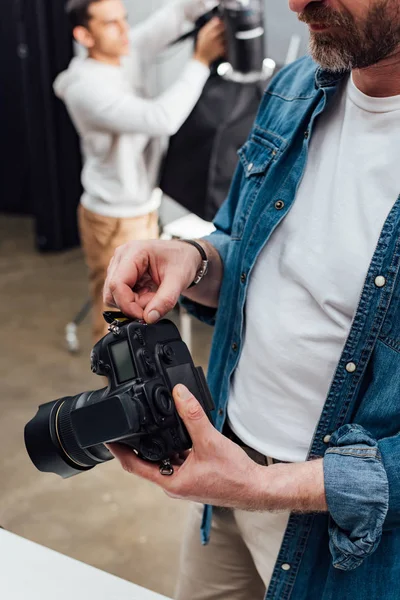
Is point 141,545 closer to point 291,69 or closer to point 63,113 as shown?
point 291,69

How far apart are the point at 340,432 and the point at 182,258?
34 cm

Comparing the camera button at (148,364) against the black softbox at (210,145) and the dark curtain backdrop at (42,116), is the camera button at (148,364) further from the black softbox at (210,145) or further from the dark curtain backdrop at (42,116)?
the dark curtain backdrop at (42,116)

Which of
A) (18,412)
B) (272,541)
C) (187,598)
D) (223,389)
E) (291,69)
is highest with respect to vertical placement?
(291,69)

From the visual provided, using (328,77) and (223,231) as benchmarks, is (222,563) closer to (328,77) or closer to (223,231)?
(223,231)

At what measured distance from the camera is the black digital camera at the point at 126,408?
2.70ft

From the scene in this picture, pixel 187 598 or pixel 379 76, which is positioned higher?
pixel 379 76

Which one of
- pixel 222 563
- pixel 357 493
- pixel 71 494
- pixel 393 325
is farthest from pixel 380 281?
pixel 71 494

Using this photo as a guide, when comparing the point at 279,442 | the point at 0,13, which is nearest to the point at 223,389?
the point at 279,442

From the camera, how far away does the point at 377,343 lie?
88 cm

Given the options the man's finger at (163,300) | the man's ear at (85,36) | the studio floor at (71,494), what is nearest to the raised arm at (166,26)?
the man's ear at (85,36)

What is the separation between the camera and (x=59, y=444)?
89 centimetres

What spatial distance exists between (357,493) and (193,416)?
212 millimetres

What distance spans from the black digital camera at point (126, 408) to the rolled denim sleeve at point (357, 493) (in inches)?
6.8

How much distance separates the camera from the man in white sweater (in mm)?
2338
